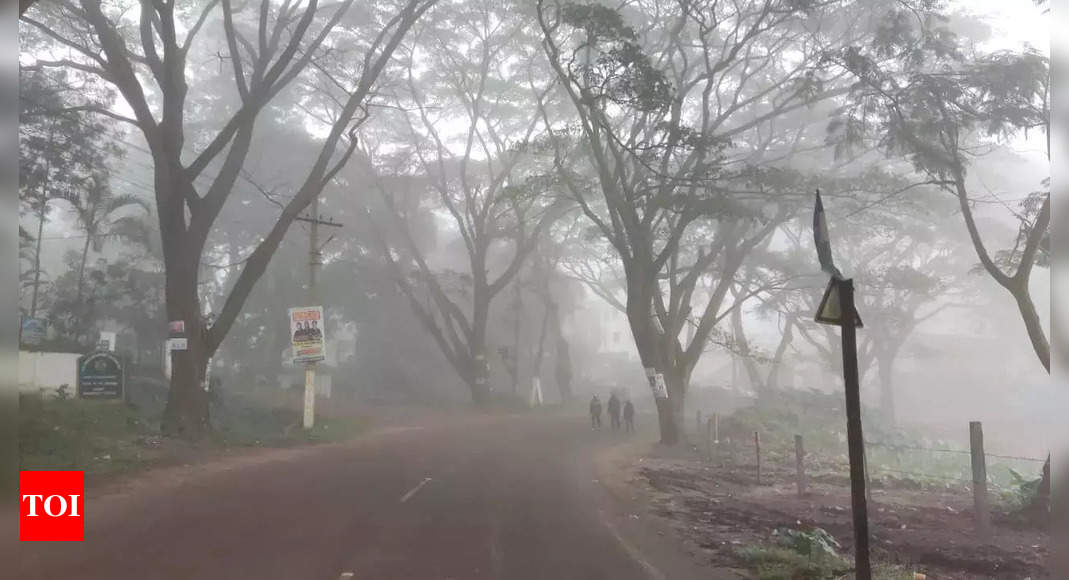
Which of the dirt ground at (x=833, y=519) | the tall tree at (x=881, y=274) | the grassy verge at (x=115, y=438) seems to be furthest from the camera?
the tall tree at (x=881, y=274)

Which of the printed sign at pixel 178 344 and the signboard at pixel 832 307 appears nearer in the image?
the signboard at pixel 832 307

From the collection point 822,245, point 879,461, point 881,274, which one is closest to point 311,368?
point 822,245

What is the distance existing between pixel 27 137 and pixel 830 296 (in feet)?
70.6

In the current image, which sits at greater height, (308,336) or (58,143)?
(58,143)

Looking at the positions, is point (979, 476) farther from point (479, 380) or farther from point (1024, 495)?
point (479, 380)

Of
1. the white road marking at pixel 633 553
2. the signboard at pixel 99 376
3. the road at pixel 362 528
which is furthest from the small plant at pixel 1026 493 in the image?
the signboard at pixel 99 376

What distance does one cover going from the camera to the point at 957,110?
15.5 m

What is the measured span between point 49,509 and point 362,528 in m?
3.45

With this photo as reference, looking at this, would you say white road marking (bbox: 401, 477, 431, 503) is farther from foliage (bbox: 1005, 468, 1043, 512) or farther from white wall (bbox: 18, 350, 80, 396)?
white wall (bbox: 18, 350, 80, 396)

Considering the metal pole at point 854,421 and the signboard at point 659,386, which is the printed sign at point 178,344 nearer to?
the signboard at point 659,386

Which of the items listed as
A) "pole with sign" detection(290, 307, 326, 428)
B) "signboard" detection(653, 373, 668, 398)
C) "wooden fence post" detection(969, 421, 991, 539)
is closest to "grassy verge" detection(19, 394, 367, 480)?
"pole with sign" detection(290, 307, 326, 428)

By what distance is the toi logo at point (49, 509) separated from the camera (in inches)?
229

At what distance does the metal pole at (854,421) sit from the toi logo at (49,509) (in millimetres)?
5781

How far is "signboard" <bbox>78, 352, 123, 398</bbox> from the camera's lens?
712 inches
